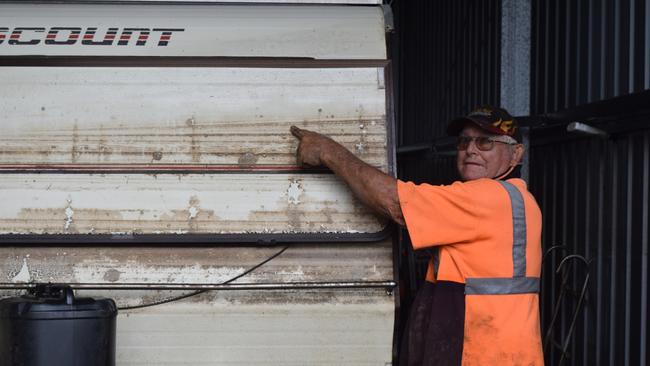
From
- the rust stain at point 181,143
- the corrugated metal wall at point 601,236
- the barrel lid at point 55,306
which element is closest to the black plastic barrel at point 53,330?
the barrel lid at point 55,306

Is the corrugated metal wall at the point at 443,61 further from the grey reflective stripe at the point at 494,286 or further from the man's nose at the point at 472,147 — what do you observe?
the grey reflective stripe at the point at 494,286

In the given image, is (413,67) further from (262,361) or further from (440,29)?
(262,361)

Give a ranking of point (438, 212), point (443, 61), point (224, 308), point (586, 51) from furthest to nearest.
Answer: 1. point (443, 61)
2. point (586, 51)
3. point (224, 308)
4. point (438, 212)

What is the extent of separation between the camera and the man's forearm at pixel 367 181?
Answer: 321 centimetres

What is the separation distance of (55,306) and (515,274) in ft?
5.32

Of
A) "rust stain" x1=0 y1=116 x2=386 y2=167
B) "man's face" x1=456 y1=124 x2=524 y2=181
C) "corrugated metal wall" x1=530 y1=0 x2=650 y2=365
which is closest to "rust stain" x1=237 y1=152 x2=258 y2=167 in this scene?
"rust stain" x1=0 y1=116 x2=386 y2=167

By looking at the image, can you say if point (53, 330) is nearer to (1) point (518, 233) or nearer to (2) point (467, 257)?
(2) point (467, 257)

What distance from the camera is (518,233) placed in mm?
3277

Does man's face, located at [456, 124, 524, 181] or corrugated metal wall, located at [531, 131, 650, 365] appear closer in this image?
man's face, located at [456, 124, 524, 181]

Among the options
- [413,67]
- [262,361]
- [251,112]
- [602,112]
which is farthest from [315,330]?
[413,67]

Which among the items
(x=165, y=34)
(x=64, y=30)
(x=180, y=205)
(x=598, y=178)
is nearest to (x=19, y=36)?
(x=64, y=30)

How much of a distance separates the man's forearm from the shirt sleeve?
0.04 meters

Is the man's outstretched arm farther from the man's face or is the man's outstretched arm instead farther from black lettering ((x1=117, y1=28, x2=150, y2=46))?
black lettering ((x1=117, y1=28, x2=150, y2=46))

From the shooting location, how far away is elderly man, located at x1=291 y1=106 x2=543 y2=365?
3189mm
